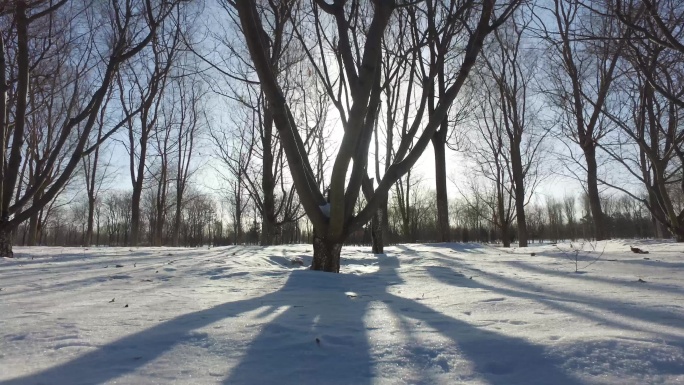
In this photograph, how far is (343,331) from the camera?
224cm

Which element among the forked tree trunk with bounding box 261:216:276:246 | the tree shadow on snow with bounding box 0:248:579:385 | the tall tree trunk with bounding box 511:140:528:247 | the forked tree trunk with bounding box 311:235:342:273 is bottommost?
the tree shadow on snow with bounding box 0:248:579:385

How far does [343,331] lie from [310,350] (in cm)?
34

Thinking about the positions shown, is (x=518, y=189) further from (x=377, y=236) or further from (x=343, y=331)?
(x=343, y=331)

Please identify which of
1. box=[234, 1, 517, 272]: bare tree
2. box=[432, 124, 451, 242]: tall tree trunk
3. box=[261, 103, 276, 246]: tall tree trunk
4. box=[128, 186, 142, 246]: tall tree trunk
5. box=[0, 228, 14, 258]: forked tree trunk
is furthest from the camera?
box=[128, 186, 142, 246]: tall tree trunk

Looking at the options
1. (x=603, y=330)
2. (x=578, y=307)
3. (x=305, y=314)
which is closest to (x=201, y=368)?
(x=305, y=314)

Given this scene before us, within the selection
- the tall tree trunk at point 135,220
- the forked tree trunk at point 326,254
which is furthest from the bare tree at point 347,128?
the tall tree trunk at point 135,220

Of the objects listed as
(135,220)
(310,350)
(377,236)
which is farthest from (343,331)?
(135,220)

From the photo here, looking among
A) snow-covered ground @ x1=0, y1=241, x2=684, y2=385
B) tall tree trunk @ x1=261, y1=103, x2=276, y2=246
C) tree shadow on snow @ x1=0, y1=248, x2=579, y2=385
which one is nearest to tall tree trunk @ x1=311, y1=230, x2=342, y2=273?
snow-covered ground @ x1=0, y1=241, x2=684, y2=385

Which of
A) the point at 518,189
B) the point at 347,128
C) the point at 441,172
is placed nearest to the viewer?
the point at 347,128

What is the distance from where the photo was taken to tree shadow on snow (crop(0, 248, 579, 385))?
5.26ft

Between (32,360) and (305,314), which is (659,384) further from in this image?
(32,360)

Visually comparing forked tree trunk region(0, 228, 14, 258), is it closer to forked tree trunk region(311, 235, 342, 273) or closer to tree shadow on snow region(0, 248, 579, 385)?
forked tree trunk region(311, 235, 342, 273)

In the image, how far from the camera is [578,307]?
103 inches

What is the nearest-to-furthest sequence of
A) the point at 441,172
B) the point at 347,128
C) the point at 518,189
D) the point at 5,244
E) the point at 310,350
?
1. the point at 310,350
2. the point at 347,128
3. the point at 5,244
4. the point at 441,172
5. the point at 518,189
